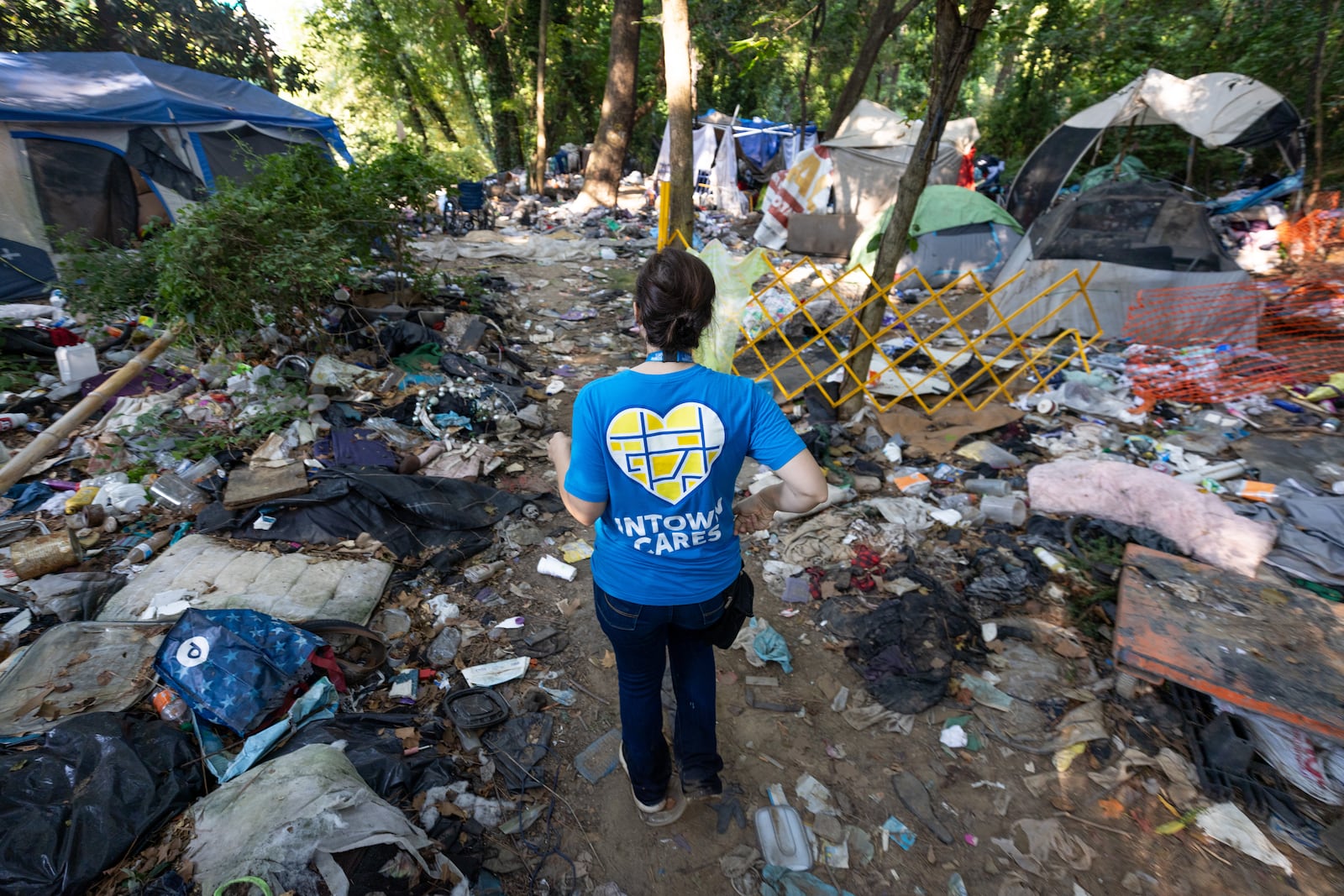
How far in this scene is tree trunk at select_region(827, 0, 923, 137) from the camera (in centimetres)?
1108

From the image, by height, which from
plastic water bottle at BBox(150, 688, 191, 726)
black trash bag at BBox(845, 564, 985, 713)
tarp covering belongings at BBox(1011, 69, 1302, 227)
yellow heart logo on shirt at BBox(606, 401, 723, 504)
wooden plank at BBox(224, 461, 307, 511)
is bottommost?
black trash bag at BBox(845, 564, 985, 713)

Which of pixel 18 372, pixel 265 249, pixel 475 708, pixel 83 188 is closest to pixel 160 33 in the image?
pixel 83 188

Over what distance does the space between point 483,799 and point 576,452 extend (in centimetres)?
154

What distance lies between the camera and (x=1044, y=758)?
96.3 inches

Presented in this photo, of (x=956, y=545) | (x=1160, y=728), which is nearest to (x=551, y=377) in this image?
(x=956, y=545)

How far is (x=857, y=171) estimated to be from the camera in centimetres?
1119

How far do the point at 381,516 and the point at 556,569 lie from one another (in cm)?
108

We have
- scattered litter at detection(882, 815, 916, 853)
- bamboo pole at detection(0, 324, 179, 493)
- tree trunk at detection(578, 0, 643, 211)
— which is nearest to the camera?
scattered litter at detection(882, 815, 916, 853)

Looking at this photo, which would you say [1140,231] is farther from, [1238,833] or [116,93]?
[116,93]

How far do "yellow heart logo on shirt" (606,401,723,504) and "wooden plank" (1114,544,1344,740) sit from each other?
218 cm

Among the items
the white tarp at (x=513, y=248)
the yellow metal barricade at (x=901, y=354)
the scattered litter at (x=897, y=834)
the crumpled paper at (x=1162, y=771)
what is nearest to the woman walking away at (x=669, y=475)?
the scattered litter at (x=897, y=834)

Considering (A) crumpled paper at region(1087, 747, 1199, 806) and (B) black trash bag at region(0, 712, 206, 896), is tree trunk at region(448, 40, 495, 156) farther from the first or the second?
(A) crumpled paper at region(1087, 747, 1199, 806)

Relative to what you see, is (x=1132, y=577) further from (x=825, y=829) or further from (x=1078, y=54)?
Result: (x=1078, y=54)

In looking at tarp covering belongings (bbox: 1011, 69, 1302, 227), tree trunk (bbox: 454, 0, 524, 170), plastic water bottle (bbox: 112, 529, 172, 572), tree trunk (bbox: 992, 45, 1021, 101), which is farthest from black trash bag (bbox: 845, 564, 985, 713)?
tree trunk (bbox: 992, 45, 1021, 101)
